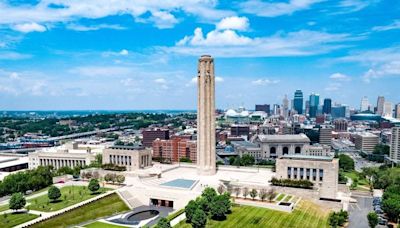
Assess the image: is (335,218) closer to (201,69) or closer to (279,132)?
(201,69)

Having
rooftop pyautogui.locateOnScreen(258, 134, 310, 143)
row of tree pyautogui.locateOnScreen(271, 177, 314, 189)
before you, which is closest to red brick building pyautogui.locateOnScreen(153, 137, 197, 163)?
rooftop pyautogui.locateOnScreen(258, 134, 310, 143)

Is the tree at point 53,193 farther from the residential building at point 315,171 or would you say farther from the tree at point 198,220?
the residential building at point 315,171

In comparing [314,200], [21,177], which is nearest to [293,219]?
[314,200]

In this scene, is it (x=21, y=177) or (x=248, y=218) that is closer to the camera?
(x=248, y=218)

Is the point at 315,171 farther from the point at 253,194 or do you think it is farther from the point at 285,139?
the point at 285,139

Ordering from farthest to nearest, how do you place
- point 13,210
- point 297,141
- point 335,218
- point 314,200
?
point 297,141, point 314,200, point 13,210, point 335,218

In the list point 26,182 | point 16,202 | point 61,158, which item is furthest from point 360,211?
point 61,158
